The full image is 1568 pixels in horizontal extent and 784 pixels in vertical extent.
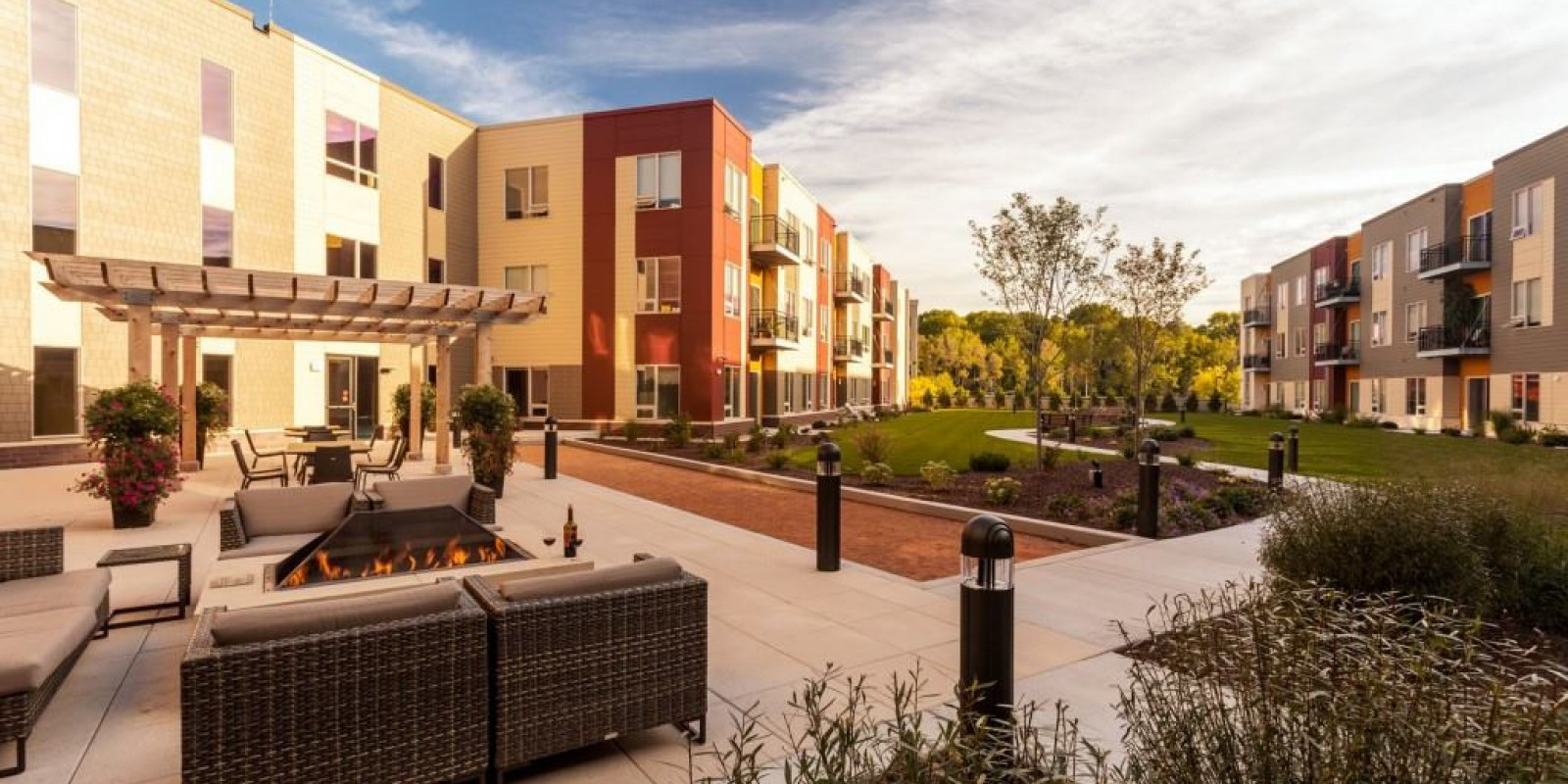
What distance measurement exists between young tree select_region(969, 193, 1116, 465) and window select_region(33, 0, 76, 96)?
20519mm

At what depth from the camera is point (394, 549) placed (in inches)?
201

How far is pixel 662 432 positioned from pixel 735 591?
56.9 ft

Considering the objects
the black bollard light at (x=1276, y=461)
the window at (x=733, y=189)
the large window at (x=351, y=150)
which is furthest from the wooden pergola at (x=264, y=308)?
the black bollard light at (x=1276, y=461)

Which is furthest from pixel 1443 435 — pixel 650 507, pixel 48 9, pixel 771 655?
pixel 48 9

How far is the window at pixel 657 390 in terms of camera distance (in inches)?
1007

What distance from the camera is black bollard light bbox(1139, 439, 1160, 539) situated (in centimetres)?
937

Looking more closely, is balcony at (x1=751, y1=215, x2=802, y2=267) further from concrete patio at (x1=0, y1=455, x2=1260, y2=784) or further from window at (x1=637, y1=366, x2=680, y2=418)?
concrete patio at (x1=0, y1=455, x2=1260, y2=784)

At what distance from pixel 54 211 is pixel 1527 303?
4468 centimetres

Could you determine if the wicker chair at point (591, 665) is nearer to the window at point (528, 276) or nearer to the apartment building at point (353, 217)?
the apartment building at point (353, 217)

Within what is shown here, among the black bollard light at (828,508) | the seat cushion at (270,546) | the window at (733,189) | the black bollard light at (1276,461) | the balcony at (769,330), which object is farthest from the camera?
the balcony at (769,330)

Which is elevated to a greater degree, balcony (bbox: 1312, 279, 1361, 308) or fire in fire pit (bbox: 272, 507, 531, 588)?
balcony (bbox: 1312, 279, 1361, 308)

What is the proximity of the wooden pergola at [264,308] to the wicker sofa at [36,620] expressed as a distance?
7.74 meters

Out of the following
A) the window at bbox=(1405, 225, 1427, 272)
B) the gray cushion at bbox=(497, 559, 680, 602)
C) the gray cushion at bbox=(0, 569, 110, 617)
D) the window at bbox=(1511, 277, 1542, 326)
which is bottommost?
the gray cushion at bbox=(0, 569, 110, 617)

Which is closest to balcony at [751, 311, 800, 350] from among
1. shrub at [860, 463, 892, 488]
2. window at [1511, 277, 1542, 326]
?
shrub at [860, 463, 892, 488]
